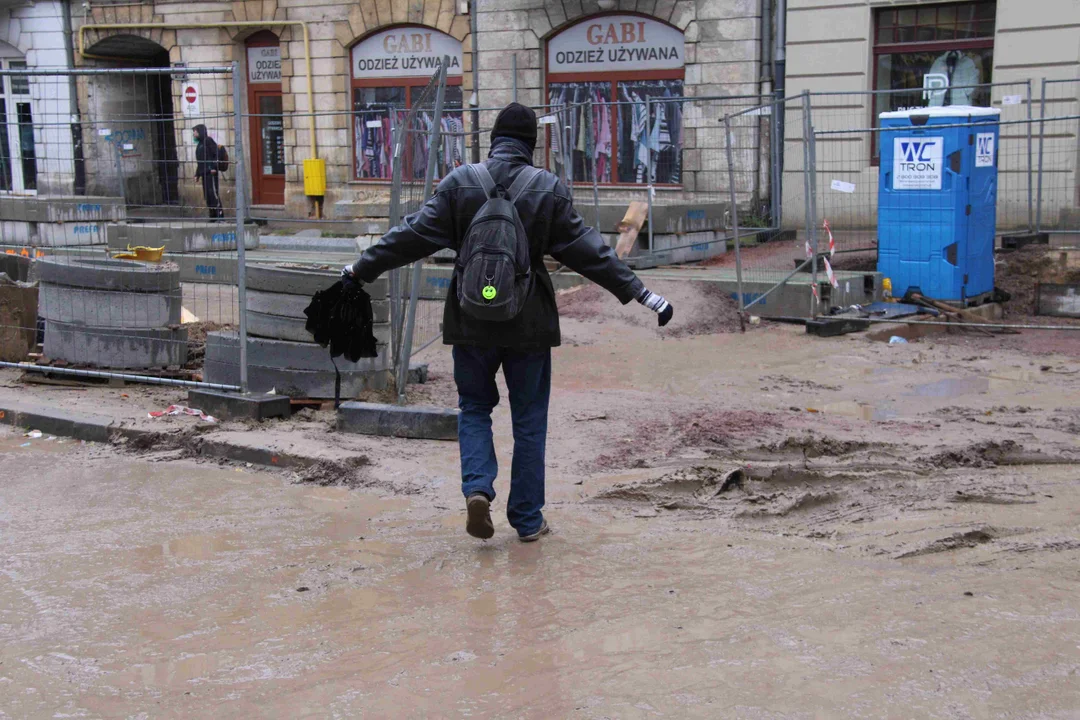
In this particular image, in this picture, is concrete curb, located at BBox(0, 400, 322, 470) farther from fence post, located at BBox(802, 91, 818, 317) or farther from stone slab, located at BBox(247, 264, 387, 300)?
fence post, located at BBox(802, 91, 818, 317)

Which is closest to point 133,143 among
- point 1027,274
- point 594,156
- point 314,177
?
point 594,156

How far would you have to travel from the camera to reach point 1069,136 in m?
15.1

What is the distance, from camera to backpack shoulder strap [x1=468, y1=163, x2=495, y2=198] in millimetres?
4770

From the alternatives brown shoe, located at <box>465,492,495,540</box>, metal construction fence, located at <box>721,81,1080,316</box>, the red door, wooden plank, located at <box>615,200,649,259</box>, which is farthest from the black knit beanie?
the red door

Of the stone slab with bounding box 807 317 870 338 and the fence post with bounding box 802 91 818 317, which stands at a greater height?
the fence post with bounding box 802 91 818 317

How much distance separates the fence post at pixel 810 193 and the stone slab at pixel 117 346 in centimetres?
616

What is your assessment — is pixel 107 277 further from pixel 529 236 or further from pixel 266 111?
pixel 266 111

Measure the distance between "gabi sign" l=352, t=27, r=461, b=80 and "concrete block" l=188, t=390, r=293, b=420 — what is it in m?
15.4

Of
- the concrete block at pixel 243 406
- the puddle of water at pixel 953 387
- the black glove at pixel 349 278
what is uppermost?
the black glove at pixel 349 278

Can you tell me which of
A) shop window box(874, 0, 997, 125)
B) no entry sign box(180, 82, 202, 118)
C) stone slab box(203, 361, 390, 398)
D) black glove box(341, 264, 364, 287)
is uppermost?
shop window box(874, 0, 997, 125)

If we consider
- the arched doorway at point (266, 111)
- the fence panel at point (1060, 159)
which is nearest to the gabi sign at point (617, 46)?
the fence panel at point (1060, 159)

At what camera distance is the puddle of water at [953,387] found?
26.6ft

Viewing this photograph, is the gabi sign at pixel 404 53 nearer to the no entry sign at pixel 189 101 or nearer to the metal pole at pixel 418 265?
the no entry sign at pixel 189 101

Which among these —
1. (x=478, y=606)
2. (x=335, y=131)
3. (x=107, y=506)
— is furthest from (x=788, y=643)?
(x=335, y=131)
